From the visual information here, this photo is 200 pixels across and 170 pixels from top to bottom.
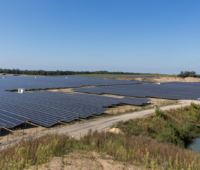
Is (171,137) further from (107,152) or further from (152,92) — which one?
(152,92)

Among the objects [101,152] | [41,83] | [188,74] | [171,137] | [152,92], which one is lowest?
[171,137]

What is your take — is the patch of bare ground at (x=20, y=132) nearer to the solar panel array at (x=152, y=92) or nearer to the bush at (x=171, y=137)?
the bush at (x=171, y=137)

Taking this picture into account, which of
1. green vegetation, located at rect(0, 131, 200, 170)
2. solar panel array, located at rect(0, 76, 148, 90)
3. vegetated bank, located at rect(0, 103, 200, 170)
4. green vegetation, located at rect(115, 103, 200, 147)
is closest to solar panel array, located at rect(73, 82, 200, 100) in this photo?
green vegetation, located at rect(115, 103, 200, 147)

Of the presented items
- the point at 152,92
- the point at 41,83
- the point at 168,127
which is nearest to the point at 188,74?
the point at 152,92

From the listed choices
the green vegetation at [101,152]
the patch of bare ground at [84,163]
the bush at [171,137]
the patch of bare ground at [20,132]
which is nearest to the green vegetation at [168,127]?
the bush at [171,137]

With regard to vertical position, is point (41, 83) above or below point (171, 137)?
above

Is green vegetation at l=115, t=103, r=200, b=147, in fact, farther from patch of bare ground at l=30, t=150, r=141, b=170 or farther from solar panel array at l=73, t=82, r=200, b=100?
solar panel array at l=73, t=82, r=200, b=100
